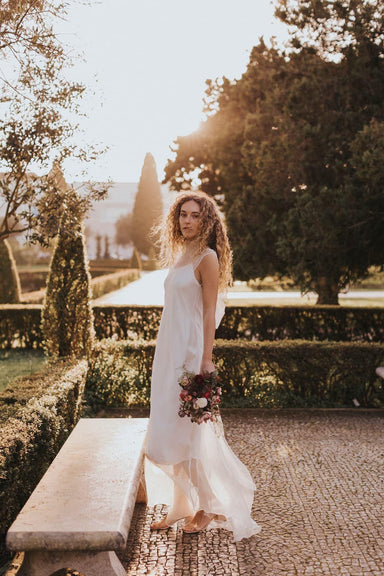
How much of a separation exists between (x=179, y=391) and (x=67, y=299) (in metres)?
3.97

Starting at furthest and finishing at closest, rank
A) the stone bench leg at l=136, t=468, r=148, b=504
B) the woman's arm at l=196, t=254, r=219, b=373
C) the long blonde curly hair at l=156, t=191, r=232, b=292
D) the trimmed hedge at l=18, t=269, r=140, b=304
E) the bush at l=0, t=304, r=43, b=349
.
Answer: the trimmed hedge at l=18, t=269, r=140, b=304
the bush at l=0, t=304, r=43, b=349
the stone bench leg at l=136, t=468, r=148, b=504
the long blonde curly hair at l=156, t=191, r=232, b=292
the woman's arm at l=196, t=254, r=219, b=373

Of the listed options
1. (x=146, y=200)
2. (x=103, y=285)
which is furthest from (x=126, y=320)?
(x=146, y=200)

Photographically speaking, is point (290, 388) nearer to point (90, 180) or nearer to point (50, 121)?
point (90, 180)

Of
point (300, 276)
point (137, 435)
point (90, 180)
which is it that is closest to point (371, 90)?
point (300, 276)

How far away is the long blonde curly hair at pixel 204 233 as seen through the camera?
349 cm

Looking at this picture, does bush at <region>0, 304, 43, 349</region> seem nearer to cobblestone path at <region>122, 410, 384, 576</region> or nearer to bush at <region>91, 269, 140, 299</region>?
cobblestone path at <region>122, 410, 384, 576</region>

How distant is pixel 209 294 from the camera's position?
3359 mm

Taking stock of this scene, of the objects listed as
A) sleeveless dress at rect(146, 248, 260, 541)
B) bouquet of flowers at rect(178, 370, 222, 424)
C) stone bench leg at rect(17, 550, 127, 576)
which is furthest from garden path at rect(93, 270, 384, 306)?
stone bench leg at rect(17, 550, 127, 576)

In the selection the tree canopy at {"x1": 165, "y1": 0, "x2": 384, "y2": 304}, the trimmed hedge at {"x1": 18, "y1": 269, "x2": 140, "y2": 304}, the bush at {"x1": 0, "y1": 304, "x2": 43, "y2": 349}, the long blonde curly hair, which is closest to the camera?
the long blonde curly hair

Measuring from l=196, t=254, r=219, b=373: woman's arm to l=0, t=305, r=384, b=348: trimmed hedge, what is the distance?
6.75 metres

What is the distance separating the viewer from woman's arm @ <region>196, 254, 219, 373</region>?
3.36m

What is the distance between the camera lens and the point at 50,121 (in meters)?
4.98

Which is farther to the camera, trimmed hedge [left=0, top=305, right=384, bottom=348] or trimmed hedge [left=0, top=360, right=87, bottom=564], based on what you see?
trimmed hedge [left=0, top=305, right=384, bottom=348]

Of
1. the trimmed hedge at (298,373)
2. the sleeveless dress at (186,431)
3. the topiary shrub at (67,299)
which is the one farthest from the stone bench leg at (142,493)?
the topiary shrub at (67,299)
